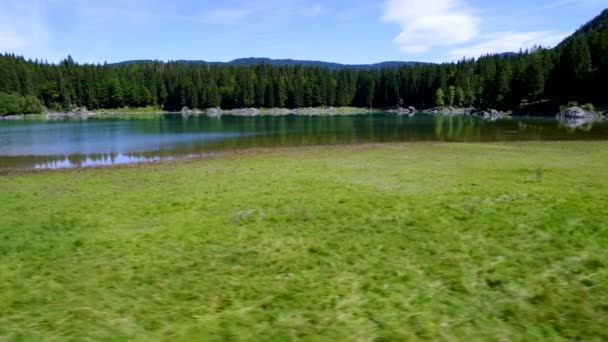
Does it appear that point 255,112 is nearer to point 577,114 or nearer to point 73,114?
point 73,114

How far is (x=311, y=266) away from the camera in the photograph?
8.27 metres

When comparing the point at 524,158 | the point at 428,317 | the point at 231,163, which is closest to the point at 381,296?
the point at 428,317

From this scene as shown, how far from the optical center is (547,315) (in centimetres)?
620

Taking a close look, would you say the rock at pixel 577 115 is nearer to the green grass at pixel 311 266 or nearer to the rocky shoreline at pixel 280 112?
the rocky shoreline at pixel 280 112

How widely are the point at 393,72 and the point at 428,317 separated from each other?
175m

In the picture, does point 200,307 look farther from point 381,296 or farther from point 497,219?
point 497,219

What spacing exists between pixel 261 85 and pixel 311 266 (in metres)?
163

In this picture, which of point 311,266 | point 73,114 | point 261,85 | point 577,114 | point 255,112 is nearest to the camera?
point 311,266

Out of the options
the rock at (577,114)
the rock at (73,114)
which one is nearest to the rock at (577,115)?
the rock at (577,114)

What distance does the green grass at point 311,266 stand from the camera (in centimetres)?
612

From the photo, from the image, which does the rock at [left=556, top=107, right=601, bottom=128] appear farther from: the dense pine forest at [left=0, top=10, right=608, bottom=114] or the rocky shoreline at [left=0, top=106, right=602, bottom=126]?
the dense pine forest at [left=0, top=10, right=608, bottom=114]

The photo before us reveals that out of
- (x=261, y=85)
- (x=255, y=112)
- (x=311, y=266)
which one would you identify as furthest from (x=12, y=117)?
(x=311, y=266)

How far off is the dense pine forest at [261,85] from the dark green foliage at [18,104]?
28 centimetres

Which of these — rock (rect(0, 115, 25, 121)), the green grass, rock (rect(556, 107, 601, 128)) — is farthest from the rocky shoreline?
the green grass
